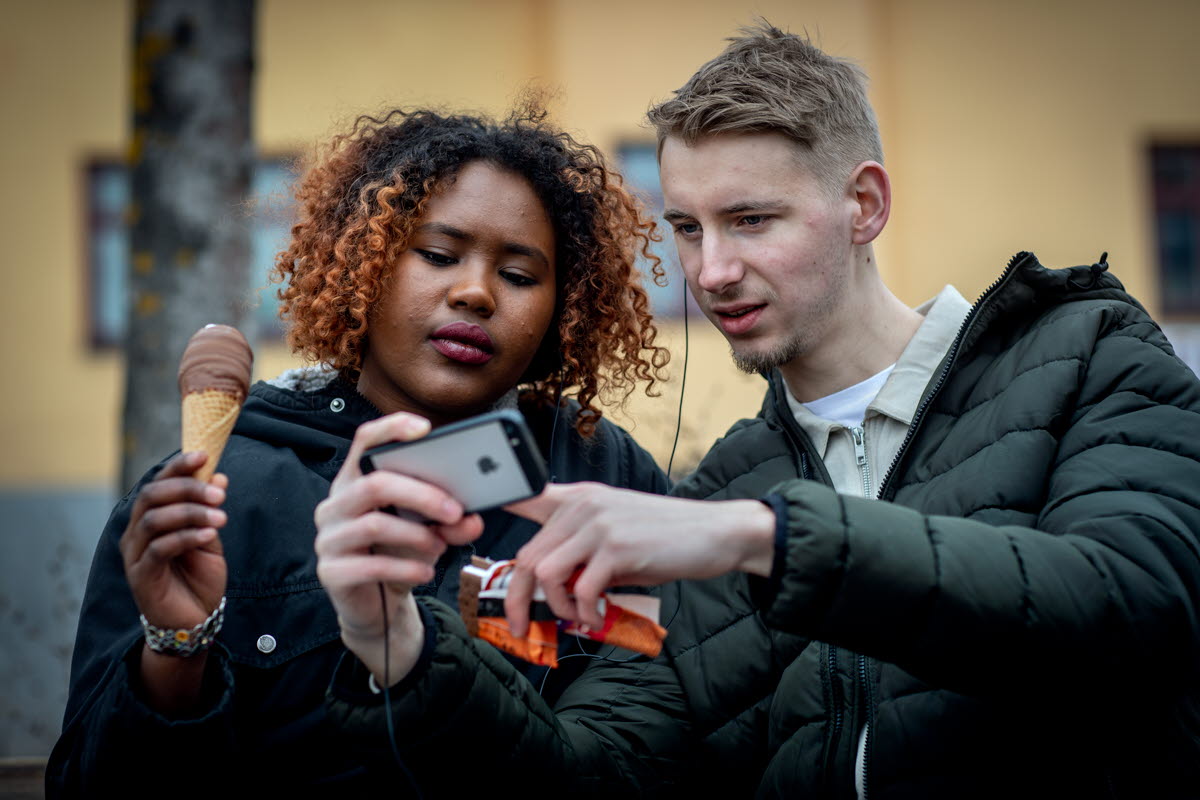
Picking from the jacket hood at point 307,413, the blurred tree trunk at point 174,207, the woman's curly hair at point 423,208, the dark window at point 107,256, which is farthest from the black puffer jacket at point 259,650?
the dark window at point 107,256

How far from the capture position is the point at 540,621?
1955 millimetres

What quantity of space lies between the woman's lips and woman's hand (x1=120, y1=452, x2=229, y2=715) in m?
0.77

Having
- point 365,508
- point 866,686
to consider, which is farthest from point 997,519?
point 365,508

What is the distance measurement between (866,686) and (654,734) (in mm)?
533

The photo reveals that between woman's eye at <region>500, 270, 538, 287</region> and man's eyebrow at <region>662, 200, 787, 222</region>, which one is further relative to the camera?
woman's eye at <region>500, 270, 538, 287</region>

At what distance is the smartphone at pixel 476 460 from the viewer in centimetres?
176

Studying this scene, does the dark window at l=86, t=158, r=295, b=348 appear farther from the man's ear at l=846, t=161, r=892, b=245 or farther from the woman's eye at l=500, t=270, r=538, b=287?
the man's ear at l=846, t=161, r=892, b=245

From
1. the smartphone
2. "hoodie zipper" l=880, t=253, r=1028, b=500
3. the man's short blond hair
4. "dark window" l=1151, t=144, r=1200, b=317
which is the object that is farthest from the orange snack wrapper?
"dark window" l=1151, t=144, r=1200, b=317

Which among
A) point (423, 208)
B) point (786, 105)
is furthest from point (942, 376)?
point (423, 208)

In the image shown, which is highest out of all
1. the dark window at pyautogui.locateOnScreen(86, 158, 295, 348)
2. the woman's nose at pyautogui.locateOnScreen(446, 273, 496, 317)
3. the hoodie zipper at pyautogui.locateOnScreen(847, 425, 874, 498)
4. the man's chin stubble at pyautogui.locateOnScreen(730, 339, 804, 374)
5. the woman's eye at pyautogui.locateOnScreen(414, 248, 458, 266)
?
the dark window at pyautogui.locateOnScreen(86, 158, 295, 348)

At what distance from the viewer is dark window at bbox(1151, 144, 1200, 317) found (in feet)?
30.7

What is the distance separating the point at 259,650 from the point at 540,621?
2.98 feet

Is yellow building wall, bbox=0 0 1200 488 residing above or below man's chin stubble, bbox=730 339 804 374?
above

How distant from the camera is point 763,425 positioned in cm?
286
